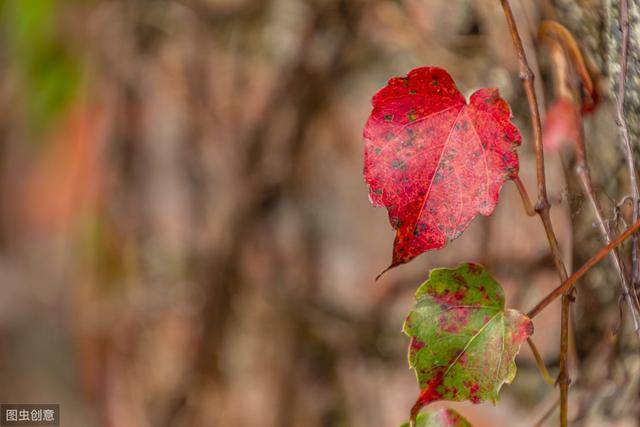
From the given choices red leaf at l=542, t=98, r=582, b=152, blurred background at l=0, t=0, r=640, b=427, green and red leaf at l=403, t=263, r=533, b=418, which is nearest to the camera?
green and red leaf at l=403, t=263, r=533, b=418

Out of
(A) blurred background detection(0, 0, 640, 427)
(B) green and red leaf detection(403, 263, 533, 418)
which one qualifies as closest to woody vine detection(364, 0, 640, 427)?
(B) green and red leaf detection(403, 263, 533, 418)

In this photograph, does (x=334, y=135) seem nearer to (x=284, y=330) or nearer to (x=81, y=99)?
(x=284, y=330)

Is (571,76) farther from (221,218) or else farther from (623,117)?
(221,218)

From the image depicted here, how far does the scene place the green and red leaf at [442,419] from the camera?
52 centimetres

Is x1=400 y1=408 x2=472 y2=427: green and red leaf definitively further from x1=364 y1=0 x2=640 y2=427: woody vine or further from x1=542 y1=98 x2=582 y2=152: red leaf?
x1=542 y1=98 x2=582 y2=152: red leaf

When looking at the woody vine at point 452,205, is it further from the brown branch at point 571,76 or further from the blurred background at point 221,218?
the blurred background at point 221,218

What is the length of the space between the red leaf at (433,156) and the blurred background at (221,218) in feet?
1.09

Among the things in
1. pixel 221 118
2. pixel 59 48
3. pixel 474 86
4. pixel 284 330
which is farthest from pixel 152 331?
pixel 474 86

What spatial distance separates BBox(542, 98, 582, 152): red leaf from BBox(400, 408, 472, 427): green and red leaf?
22cm

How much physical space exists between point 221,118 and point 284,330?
1.26 ft

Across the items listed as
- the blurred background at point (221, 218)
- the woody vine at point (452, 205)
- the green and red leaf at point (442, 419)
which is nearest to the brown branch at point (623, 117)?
the woody vine at point (452, 205)

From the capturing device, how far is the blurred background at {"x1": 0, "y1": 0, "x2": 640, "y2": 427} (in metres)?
1.02

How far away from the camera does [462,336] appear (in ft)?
1.57

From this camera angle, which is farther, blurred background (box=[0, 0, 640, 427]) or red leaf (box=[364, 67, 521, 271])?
blurred background (box=[0, 0, 640, 427])
